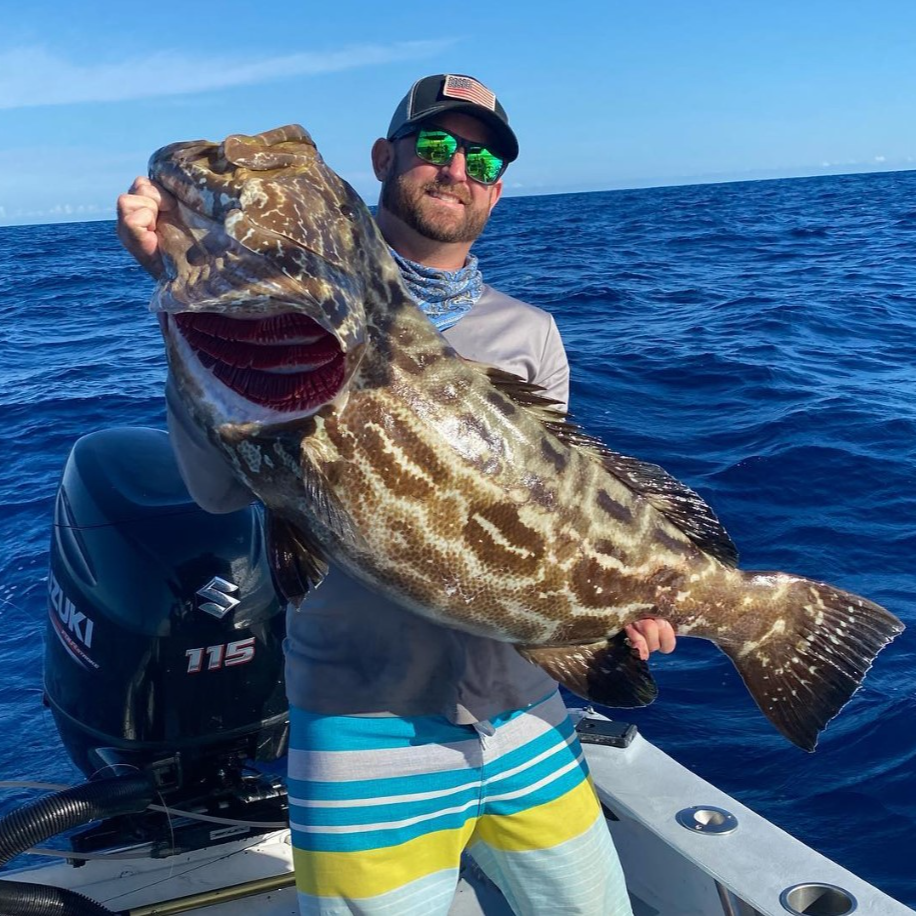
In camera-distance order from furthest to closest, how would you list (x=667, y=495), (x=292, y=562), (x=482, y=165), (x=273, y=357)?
(x=482, y=165)
(x=667, y=495)
(x=292, y=562)
(x=273, y=357)

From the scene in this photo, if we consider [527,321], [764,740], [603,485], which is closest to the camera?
[603,485]

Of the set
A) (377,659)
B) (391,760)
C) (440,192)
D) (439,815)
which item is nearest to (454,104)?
(440,192)

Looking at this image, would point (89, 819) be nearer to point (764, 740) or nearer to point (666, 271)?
point (764, 740)

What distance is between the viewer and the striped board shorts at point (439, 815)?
297 cm

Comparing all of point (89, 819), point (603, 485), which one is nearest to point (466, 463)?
point (603, 485)

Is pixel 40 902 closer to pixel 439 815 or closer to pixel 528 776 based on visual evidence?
pixel 439 815

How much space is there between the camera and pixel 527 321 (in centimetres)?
332

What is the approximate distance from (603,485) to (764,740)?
4.03m

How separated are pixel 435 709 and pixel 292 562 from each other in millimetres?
758

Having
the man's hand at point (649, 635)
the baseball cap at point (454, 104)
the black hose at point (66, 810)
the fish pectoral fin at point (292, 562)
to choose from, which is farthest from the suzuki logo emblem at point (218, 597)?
the baseball cap at point (454, 104)

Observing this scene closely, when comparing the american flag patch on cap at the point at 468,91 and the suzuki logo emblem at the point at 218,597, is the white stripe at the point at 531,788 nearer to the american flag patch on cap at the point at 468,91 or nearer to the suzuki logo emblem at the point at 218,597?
the suzuki logo emblem at the point at 218,597

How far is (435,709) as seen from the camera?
3.07 metres

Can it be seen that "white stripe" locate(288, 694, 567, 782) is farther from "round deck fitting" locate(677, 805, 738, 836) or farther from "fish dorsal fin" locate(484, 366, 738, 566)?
"round deck fitting" locate(677, 805, 738, 836)

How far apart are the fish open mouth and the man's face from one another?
91 cm
